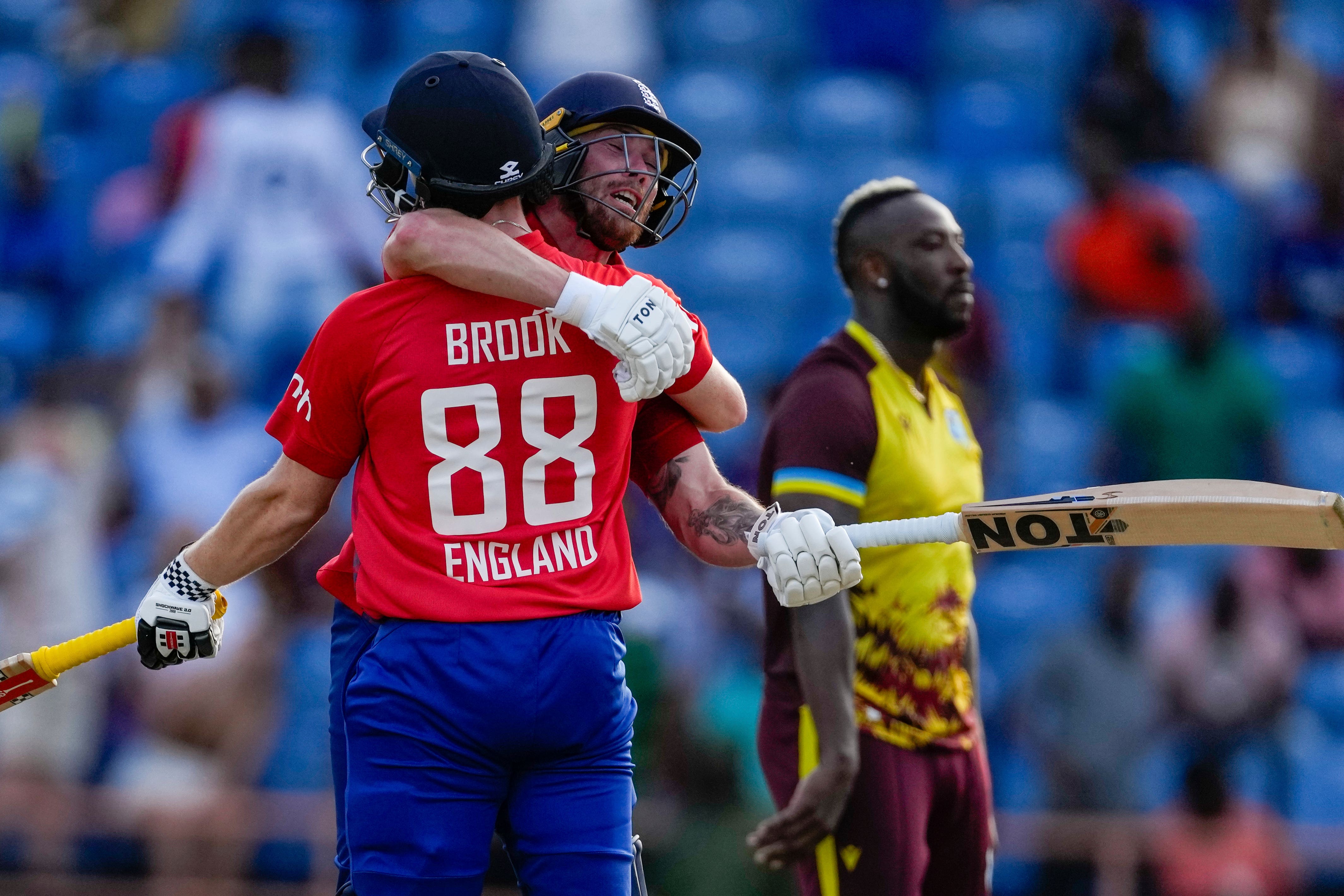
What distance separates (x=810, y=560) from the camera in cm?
317

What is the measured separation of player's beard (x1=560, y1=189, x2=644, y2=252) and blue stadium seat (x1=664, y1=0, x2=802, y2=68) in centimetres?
671

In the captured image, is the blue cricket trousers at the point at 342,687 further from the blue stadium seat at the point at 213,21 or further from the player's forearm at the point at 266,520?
the blue stadium seat at the point at 213,21

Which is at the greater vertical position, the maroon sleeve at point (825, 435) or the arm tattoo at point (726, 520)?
the maroon sleeve at point (825, 435)

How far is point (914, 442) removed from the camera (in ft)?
13.8

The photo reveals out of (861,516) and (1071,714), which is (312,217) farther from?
Answer: (861,516)

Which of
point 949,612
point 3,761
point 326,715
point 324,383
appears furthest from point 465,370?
point 3,761

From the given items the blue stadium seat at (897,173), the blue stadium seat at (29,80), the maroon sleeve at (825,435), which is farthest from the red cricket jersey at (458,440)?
the blue stadium seat at (29,80)

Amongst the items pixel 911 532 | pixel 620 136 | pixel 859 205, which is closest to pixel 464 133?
pixel 620 136

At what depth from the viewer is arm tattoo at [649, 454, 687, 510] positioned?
→ 3582mm

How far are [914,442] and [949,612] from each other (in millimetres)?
436

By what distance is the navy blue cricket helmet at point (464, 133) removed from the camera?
3.16 m

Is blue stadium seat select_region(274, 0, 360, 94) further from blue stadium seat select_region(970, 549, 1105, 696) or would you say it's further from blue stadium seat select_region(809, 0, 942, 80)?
blue stadium seat select_region(970, 549, 1105, 696)

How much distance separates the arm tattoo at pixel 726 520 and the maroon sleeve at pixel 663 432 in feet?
0.46

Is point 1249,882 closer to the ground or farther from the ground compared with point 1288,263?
closer to the ground
